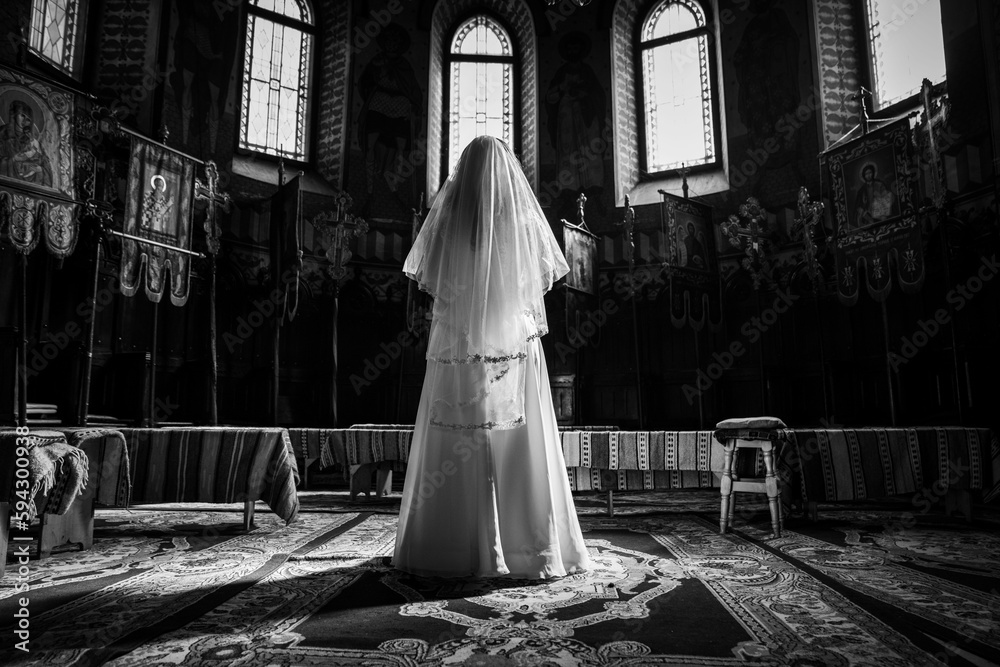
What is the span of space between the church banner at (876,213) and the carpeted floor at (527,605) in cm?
377

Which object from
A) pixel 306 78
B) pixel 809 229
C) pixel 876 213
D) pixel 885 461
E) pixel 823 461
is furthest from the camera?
pixel 306 78

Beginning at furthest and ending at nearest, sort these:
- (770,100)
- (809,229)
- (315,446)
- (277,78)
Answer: (277,78), (770,100), (809,229), (315,446)

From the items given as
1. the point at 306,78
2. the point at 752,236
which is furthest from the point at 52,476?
the point at 306,78

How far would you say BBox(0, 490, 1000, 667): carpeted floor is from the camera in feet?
5.66

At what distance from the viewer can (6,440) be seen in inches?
103

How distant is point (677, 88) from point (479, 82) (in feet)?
11.7

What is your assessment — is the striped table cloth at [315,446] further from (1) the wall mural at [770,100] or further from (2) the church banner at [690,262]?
(1) the wall mural at [770,100]

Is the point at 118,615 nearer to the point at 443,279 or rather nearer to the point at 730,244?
the point at 443,279

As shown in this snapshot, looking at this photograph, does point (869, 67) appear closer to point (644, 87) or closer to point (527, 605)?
point (644, 87)

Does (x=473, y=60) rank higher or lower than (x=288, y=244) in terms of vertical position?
higher

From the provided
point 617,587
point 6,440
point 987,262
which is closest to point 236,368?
point 6,440

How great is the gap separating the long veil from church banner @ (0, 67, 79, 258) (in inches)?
158

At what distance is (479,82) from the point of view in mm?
11367

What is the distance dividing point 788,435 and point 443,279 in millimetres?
2619
